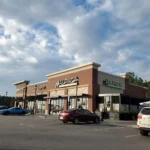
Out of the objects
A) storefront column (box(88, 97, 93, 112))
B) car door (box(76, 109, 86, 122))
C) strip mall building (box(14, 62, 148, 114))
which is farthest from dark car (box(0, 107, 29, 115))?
car door (box(76, 109, 86, 122))

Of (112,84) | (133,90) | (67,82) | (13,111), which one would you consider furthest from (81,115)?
(133,90)

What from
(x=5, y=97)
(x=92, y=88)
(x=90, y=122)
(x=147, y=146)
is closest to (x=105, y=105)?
(x=92, y=88)

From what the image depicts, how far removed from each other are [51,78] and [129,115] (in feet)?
70.8

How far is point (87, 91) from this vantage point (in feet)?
135

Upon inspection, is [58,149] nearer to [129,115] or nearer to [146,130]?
[146,130]

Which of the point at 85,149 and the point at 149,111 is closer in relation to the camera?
the point at 85,149

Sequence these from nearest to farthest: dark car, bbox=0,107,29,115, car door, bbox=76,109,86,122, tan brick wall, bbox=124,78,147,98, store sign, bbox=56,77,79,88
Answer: car door, bbox=76,109,86,122
dark car, bbox=0,107,29,115
store sign, bbox=56,77,79,88
tan brick wall, bbox=124,78,147,98

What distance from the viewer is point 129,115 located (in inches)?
1347

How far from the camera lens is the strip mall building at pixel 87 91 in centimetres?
3922

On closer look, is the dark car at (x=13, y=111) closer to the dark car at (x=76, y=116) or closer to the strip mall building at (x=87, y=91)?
the strip mall building at (x=87, y=91)

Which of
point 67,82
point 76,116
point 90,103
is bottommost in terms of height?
point 76,116

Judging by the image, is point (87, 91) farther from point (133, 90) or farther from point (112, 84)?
point (133, 90)

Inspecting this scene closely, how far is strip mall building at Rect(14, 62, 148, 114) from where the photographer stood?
129 ft

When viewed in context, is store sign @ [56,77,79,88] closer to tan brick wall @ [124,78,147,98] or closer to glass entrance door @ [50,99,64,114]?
glass entrance door @ [50,99,64,114]
